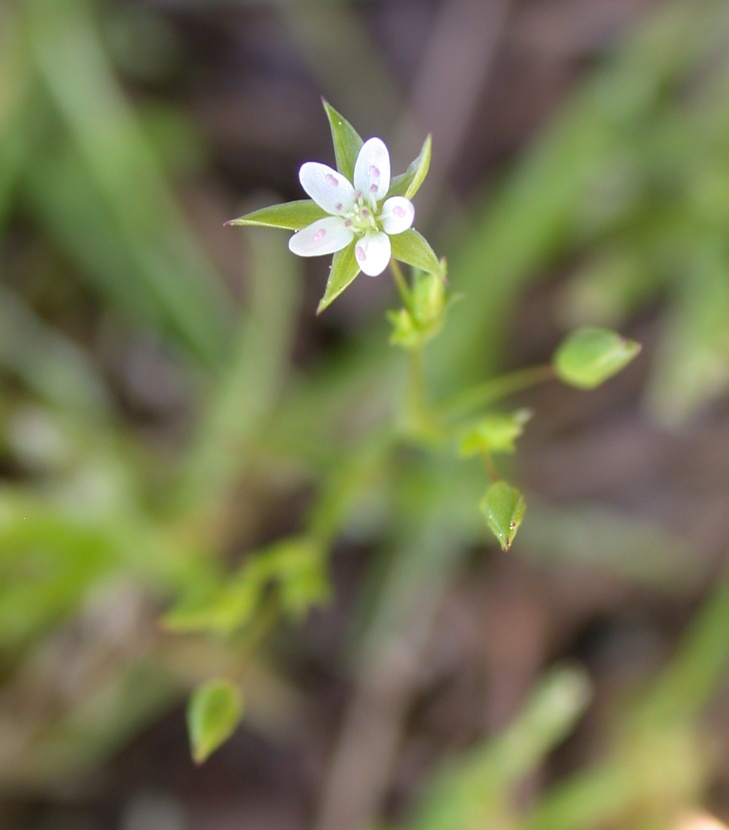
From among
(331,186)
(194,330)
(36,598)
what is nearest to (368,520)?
(194,330)

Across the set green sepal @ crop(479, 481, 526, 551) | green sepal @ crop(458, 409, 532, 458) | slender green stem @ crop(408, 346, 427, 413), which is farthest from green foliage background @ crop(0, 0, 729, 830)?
green sepal @ crop(479, 481, 526, 551)

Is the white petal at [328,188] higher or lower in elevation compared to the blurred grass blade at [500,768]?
higher

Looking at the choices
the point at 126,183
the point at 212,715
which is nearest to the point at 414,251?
the point at 212,715

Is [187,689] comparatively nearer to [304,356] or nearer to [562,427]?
[304,356]

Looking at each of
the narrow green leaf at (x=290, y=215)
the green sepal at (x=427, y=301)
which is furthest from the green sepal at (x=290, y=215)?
the green sepal at (x=427, y=301)

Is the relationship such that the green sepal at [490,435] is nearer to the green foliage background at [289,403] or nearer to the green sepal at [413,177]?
the green sepal at [413,177]

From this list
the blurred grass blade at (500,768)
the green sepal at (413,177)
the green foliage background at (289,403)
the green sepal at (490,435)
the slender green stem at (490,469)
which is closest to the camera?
the green sepal at (413,177)
